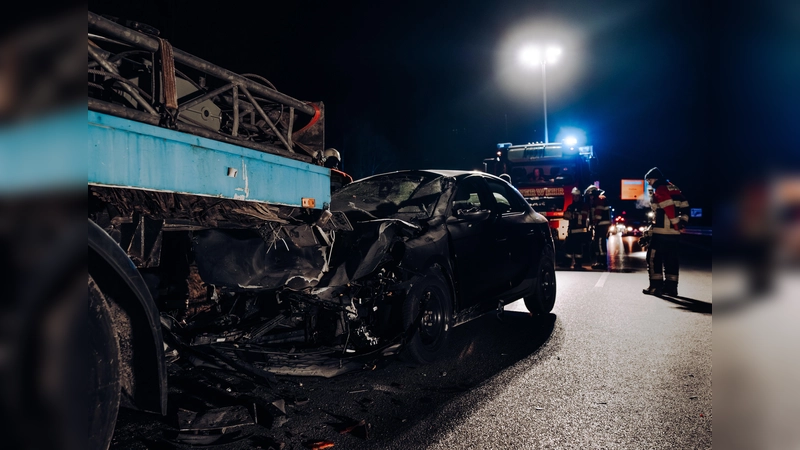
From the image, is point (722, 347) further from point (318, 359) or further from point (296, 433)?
point (318, 359)

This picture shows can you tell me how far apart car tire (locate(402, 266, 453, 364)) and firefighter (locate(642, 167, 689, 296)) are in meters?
5.10

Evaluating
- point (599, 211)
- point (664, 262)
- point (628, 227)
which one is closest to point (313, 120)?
point (664, 262)

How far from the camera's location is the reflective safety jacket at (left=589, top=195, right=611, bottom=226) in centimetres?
1384

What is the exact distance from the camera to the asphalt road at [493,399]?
9.59 feet

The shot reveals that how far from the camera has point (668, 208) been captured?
8.41 m

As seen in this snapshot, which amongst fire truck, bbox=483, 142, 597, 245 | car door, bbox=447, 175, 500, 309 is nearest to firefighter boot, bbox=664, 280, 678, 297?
car door, bbox=447, 175, 500, 309

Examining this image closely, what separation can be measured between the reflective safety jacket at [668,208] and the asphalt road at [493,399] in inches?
121

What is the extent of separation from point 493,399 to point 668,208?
6240 millimetres

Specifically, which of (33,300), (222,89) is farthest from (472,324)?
(33,300)

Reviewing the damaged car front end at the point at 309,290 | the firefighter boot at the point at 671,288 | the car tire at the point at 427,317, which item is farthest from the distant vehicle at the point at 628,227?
the damaged car front end at the point at 309,290

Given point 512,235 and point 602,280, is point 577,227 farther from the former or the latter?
point 512,235

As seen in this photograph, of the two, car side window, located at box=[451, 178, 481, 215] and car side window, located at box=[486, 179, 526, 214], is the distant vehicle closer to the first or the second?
car side window, located at box=[486, 179, 526, 214]

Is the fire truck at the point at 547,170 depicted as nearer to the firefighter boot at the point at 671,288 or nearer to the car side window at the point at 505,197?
the firefighter boot at the point at 671,288

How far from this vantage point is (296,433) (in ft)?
9.80
